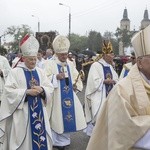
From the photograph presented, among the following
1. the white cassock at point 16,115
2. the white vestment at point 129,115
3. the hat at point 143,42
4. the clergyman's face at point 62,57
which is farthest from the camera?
the clergyman's face at point 62,57

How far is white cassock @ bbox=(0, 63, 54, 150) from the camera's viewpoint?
18.9 ft

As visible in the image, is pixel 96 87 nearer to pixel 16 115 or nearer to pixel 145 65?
pixel 16 115

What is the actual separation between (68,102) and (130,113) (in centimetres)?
478

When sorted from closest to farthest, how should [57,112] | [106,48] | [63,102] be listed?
[57,112] → [63,102] → [106,48]

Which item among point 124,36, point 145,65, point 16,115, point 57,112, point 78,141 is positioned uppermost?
point 124,36

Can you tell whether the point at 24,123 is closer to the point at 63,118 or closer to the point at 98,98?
the point at 63,118

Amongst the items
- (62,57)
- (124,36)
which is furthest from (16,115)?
(124,36)

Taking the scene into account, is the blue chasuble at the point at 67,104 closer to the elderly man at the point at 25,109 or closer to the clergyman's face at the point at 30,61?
the elderly man at the point at 25,109

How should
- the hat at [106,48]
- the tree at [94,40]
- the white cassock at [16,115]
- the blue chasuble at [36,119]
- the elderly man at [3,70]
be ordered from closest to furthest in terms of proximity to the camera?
the white cassock at [16,115] → the blue chasuble at [36,119] → the hat at [106,48] → the elderly man at [3,70] → the tree at [94,40]

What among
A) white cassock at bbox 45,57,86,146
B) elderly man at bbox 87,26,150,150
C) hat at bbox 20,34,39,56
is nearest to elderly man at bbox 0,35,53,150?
hat at bbox 20,34,39,56

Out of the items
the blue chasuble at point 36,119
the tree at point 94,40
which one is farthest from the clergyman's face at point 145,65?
the tree at point 94,40

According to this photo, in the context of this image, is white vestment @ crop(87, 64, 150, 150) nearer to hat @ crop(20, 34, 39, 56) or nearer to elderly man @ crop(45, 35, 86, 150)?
hat @ crop(20, 34, 39, 56)

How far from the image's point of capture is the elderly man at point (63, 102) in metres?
7.52

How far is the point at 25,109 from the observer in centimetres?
586
